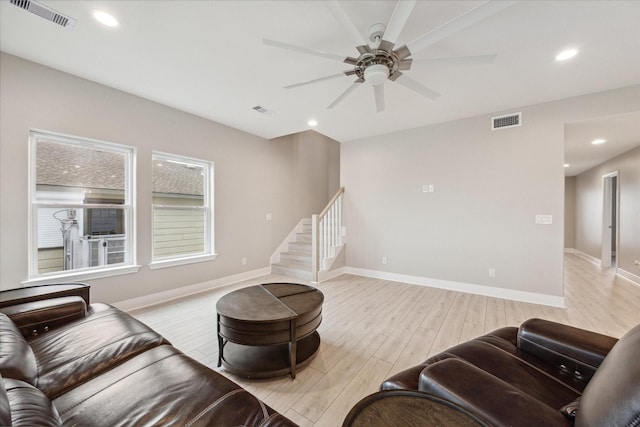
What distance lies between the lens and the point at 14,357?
1.11 m

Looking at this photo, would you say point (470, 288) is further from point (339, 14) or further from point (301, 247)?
point (339, 14)

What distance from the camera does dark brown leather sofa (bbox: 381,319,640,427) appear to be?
2.28 ft

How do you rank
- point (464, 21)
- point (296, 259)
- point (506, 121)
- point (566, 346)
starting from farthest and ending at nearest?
point (296, 259) → point (506, 121) → point (464, 21) → point (566, 346)

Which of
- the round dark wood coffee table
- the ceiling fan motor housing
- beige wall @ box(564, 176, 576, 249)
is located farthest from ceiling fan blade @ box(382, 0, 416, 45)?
beige wall @ box(564, 176, 576, 249)

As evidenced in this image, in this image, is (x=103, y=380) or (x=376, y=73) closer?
(x=103, y=380)

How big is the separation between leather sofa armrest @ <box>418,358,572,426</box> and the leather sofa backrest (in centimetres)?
9

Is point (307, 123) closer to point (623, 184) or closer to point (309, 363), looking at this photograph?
point (309, 363)

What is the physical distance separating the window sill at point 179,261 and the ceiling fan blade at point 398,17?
12.1 feet

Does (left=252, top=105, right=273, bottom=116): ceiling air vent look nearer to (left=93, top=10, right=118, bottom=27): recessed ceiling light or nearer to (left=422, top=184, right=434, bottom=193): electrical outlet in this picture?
(left=93, top=10, right=118, bottom=27): recessed ceiling light

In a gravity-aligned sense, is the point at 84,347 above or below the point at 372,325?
above

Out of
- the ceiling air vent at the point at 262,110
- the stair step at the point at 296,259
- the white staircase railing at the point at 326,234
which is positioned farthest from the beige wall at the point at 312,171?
the ceiling air vent at the point at 262,110

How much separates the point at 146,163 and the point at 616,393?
14.0 feet

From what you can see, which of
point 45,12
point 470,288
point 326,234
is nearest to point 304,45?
point 45,12

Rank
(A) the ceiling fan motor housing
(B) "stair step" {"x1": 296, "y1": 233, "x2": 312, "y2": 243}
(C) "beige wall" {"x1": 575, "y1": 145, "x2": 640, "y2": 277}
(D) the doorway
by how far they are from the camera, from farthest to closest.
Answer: (D) the doorway
(B) "stair step" {"x1": 296, "y1": 233, "x2": 312, "y2": 243}
(C) "beige wall" {"x1": 575, "y1": 145, "x2": 640, "y2": 277}
(A) the ceiling fan motor housing
